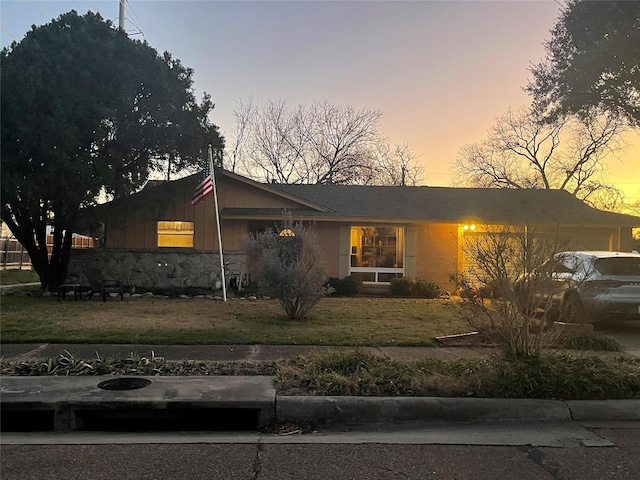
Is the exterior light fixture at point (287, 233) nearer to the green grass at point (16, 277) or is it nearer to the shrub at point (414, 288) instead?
the shrub at point (414, 288)

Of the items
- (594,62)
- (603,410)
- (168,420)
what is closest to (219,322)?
(168,420)

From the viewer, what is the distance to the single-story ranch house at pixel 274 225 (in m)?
16.7

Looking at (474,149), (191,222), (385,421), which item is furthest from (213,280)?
(474,149)

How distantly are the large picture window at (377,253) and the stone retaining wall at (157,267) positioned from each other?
4.18 metres

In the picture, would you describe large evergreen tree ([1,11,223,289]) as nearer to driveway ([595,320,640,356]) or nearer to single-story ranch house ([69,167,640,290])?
single-story ranch house ([69,167,640,290])

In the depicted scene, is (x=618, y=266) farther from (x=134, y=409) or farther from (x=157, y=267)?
(x=157, y=267)

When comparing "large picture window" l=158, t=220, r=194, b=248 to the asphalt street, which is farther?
"large picture window" l=158, t=220, r=194, b=248

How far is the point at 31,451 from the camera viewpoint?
4.25 metres

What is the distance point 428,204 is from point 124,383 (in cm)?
1502

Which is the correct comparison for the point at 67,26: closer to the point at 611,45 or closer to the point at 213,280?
the point at 213,280

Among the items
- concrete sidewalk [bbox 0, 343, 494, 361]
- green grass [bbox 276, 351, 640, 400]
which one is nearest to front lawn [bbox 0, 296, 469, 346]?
concrete sidewalk [bbox 0, 343, 494, 361]

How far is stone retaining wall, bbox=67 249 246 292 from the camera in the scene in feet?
54.9

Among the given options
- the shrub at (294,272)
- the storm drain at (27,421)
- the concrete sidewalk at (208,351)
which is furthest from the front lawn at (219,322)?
A: the storm drain at (27,421)

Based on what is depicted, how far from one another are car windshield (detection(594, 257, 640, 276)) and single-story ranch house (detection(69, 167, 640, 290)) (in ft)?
19.7
